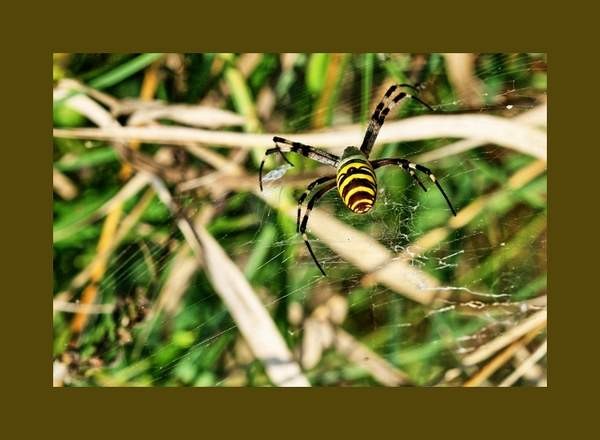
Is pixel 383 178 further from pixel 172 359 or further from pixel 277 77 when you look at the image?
pixel 172 359

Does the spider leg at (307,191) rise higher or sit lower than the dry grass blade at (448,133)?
lower

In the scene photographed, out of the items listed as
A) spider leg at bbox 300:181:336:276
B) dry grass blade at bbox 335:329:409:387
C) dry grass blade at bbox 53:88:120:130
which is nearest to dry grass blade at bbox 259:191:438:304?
spider leg at bbox 300:181:336:276

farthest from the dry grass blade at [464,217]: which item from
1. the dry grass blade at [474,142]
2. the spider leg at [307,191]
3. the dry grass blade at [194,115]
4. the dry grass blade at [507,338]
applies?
the dry grass blade at [194,115]

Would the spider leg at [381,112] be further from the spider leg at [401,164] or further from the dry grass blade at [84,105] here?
the dry grass blade at [84,105]

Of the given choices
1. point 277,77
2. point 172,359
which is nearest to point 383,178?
point 277,77

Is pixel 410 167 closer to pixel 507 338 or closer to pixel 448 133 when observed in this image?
pixel 448 133
